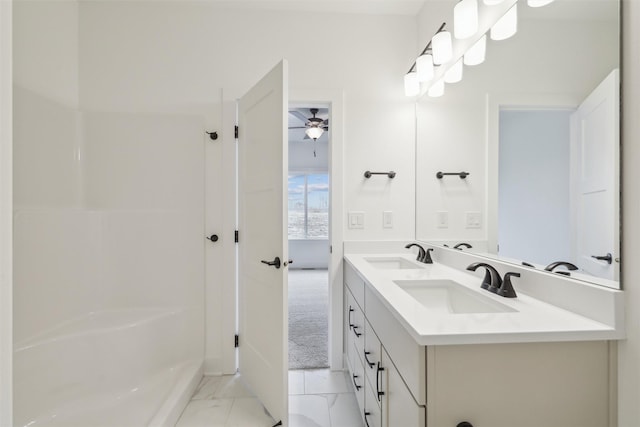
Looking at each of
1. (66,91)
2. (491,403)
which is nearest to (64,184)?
(66,91)

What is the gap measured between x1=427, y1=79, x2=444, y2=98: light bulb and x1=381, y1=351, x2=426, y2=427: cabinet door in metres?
1.62

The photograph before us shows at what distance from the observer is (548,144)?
3.65 ft

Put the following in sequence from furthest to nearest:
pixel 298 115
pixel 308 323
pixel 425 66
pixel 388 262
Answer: pixel 298 115 → pixel 308 323 → pixel 388 262 → pixel 425 66

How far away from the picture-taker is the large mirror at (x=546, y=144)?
2.92ft

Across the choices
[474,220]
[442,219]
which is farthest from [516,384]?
[442,219]

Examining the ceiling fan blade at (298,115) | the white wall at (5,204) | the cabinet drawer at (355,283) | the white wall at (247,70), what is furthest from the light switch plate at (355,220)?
the ceiling fan blade at (298,115)

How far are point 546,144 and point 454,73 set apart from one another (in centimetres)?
87

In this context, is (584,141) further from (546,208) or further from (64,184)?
(64,184)

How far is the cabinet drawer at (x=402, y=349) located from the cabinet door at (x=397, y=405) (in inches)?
1.2

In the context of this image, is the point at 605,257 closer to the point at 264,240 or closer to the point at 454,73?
the point at 454,73

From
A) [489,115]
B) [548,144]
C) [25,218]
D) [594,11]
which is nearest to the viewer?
[594,11]

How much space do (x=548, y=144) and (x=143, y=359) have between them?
8.07 ft

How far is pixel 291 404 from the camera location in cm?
181

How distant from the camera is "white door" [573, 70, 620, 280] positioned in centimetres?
86
